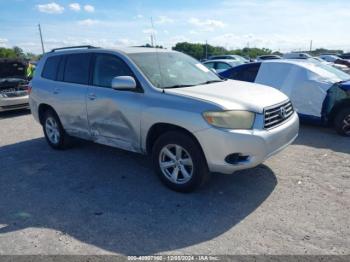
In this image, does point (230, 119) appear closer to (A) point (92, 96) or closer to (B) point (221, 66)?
(A) point (92, 96)

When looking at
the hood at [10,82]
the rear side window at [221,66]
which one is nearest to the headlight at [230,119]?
→ the hood at [10,82]

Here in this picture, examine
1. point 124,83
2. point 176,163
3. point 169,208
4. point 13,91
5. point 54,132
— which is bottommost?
point 169,208

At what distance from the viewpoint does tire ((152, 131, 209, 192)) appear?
13.5 ft

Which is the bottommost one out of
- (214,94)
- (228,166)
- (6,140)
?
(6,140)

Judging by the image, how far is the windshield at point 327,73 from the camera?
7.15 meters

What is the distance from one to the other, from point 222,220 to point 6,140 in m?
5.83

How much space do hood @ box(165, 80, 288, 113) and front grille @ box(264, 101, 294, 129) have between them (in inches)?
2.8

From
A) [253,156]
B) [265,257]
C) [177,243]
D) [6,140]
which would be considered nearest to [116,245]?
[177,243]

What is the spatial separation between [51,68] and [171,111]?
3.36 m

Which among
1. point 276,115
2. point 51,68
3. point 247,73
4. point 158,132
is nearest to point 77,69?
point 51,68

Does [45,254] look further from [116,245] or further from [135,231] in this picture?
[135,231]

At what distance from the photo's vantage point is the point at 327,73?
731 cm

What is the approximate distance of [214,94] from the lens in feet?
13.9

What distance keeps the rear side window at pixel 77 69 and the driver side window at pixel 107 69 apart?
250 mm
